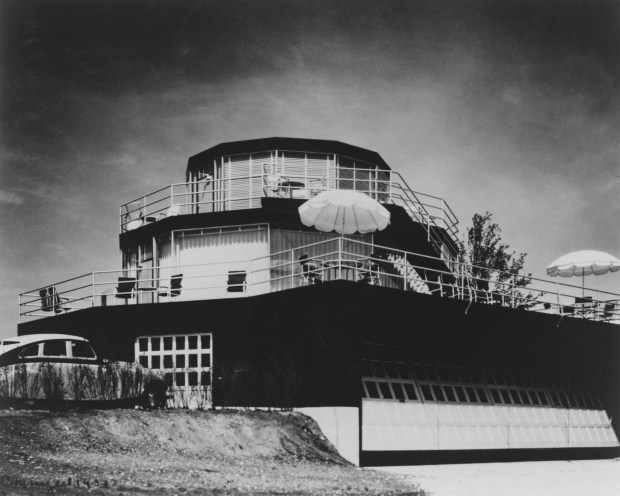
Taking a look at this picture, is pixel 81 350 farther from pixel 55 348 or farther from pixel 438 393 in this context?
pixel 438 393

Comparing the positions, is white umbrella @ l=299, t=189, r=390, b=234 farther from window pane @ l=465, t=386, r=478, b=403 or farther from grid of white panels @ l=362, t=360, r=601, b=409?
window pane @ l=465, t=386, r=478, b=403

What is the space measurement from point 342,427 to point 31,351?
8.16m

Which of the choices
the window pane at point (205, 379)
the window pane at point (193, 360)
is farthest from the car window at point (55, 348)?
the window pane at point (193, 360)

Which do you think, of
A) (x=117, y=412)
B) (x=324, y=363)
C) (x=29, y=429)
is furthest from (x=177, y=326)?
(x=29, y=429)

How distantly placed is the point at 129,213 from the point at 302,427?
15.1m

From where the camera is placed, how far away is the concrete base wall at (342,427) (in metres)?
21.0

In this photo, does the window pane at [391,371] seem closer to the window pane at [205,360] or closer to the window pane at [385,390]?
the window pane at [385,390]

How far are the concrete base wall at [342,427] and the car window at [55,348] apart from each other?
22.5 feet

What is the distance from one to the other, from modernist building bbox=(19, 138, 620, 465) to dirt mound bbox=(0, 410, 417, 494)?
1.84m

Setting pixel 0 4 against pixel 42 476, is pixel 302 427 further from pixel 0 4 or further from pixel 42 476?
pixel 0 4

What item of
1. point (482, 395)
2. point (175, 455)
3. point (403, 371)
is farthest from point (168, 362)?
point (482, 395)

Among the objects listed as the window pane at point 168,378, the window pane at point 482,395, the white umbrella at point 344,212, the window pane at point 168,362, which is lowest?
the window pane at point 482,395

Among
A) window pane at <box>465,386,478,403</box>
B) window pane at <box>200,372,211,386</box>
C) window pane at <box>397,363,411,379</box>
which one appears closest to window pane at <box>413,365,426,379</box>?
window pane at <box>397,363,411,379</box>

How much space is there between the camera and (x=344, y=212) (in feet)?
82.4
